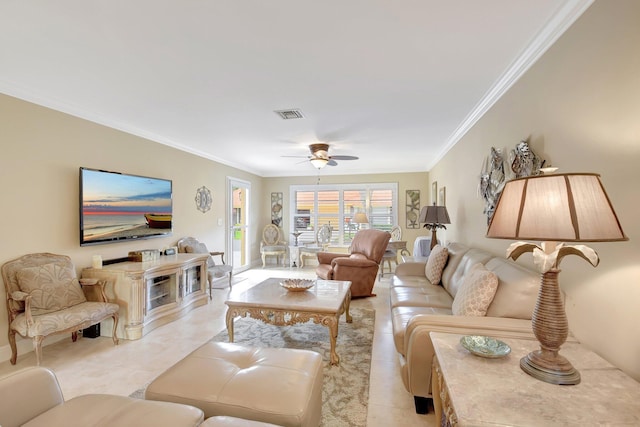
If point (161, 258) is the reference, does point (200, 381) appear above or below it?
below

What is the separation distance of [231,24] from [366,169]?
18.8ft

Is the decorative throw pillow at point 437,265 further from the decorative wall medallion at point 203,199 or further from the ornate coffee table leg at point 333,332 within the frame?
the decorative wall medallion at point 203,199

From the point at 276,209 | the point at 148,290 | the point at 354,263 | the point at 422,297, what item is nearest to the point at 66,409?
the point at 148,290

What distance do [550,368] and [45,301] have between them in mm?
3706

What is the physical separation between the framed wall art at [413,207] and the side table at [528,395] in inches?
236

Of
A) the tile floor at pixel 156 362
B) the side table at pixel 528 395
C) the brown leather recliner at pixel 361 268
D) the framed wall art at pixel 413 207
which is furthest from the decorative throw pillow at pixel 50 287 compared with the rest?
the framed wall art at pixel 413 207

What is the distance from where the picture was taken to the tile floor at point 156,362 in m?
2.04

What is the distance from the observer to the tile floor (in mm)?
2037

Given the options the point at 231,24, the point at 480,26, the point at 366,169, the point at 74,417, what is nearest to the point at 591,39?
the point at 480,26

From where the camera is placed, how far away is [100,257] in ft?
10.8

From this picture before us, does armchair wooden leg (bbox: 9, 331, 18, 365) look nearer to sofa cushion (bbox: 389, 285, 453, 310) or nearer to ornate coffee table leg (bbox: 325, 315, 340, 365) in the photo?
ornate coffee table leg (bbox: 325, 315, 340, 365)

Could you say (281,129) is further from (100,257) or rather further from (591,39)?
(591,39)

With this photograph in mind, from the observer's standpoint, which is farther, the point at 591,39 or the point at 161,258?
the point at 161,258

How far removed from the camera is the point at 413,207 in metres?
7.21
